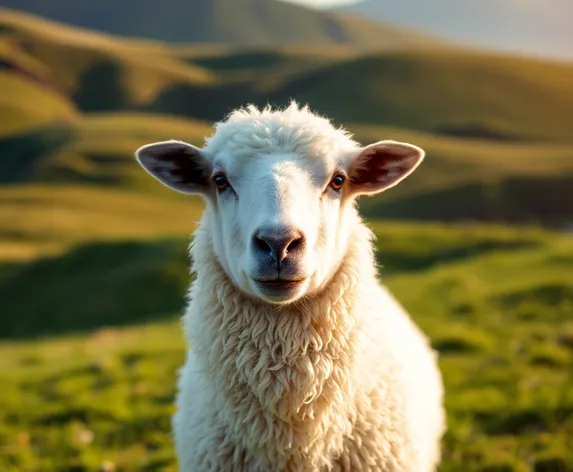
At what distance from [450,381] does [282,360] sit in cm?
464

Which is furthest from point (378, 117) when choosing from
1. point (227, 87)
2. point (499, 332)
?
point (499, 332)

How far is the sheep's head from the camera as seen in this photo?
358 centimetres

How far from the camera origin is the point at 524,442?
19.8 ft

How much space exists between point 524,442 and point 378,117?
331ft

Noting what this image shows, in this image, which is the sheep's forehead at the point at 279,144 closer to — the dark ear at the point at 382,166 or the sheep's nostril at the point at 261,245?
the dark ear at the point at 382,166

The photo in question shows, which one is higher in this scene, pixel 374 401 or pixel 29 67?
pixel 29 67

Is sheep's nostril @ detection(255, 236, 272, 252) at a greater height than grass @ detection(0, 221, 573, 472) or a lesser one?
greater

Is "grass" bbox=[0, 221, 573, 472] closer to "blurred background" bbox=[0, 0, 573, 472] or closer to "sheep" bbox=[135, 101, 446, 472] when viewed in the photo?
"blurred background" bbox=[0, 0, 573, 472]

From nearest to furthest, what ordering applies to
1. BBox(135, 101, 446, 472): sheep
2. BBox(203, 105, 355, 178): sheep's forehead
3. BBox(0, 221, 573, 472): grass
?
BBox(135, 101, 446, 472): sheep → BBox(203, 105, 355, 178): sheep's forehead → BBox(0, 221, 573, 472): grass

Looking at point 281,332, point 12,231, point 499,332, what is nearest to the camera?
point 281,332

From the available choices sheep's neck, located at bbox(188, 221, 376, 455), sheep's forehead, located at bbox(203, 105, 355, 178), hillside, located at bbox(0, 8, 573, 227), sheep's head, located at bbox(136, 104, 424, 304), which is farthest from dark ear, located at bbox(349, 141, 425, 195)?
hillside, located at bbox(0, 8, 573, 227)

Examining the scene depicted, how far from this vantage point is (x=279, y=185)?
377 centimetres

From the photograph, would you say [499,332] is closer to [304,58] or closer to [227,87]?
[227,87]

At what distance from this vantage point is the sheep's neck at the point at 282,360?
4.03 metres
